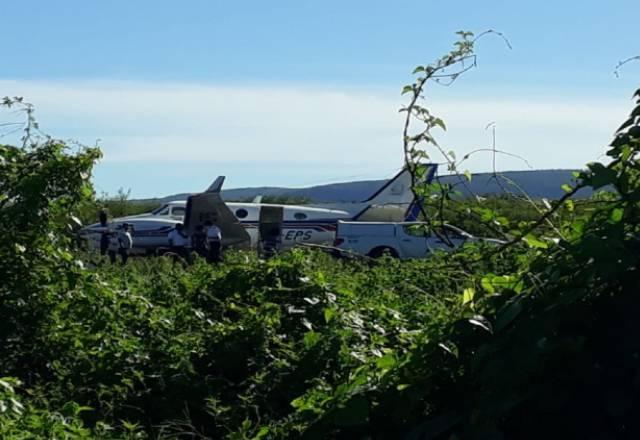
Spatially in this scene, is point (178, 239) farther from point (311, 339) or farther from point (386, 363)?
point (386, 363)

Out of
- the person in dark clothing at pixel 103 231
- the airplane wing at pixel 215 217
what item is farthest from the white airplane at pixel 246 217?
the person in dark clothing at pixel 103 231

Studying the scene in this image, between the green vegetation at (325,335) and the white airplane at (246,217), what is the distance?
94.1 ft

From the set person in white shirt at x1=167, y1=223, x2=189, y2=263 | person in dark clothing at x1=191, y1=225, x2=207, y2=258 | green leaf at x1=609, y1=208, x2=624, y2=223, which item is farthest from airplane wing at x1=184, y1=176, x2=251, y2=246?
green leaf at x1=609, y1=208, x2=624, y2=223

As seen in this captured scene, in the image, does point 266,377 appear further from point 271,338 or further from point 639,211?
point 639,211

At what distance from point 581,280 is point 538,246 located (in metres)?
0.44

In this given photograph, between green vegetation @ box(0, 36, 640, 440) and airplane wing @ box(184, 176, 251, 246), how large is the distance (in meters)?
29.4

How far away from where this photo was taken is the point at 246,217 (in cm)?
4172

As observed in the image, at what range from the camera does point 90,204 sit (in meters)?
6.62

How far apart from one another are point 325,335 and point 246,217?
36.6 m

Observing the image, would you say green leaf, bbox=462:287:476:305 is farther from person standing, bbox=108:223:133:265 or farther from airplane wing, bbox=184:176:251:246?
airplane wing, bbox=184:176:251:246

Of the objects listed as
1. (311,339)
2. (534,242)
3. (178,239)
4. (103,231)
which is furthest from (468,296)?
(178,239)

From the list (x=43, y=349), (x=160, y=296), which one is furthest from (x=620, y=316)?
(x=160, y=296)

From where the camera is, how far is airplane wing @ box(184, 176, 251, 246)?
1502 inches

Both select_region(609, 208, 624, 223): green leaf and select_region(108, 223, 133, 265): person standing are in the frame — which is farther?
select_region(108, 223, 133, 265): person standing
